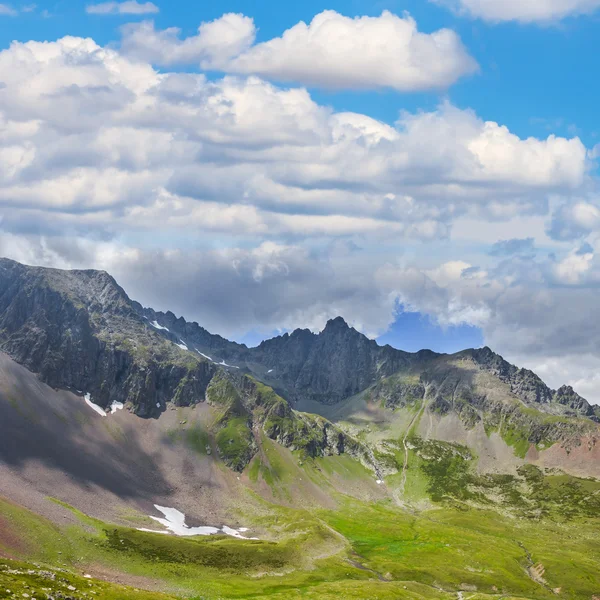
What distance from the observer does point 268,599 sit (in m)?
198

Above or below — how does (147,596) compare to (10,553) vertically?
above

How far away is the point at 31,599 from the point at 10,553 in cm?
9961

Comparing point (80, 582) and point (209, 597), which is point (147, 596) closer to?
point (80, 582)

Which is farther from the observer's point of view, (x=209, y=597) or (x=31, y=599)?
(x=209, y=597)

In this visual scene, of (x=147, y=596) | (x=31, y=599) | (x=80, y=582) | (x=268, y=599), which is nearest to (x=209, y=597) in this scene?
(x=268, y=599)

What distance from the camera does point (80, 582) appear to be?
13512 cm

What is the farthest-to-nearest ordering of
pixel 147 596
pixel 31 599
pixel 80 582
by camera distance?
1. pixel 147 596
2. pixel 80 582
3. pixel 31 599

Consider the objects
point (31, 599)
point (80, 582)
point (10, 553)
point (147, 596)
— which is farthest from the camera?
point (10, 553)

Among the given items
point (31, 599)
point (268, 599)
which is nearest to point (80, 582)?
point (31, 599)

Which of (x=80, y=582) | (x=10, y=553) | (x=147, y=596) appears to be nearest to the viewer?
(x=80, y=582)

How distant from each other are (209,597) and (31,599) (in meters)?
96.8

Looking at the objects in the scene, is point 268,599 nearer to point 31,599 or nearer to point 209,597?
point 209,597

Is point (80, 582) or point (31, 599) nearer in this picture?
point (31, 599)

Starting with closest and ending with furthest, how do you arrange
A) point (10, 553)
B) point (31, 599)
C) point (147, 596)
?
1. point (31, 599)
2. point (147, 596)
3. point (10, 553)
